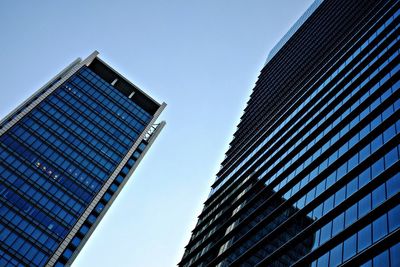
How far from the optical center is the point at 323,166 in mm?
42594

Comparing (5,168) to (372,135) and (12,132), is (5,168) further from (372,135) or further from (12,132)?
(372,135)

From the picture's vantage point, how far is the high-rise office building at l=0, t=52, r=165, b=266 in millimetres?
67812

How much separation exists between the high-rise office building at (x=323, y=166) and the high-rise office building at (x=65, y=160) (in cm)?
2212

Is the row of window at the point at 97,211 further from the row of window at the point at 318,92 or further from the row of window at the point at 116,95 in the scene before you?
the row of window at the point at 318,92

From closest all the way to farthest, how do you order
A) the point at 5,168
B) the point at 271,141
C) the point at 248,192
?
1. the point at 248,192
2. the point at 271,141
3. the point at 5,168

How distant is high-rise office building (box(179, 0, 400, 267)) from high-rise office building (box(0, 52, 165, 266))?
2212 centimetres

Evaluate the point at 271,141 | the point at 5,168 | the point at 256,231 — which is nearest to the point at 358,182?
the point at 256,231

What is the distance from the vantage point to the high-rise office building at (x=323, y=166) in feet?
102

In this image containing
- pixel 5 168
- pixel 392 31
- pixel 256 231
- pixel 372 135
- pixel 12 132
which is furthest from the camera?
pixel 12 132

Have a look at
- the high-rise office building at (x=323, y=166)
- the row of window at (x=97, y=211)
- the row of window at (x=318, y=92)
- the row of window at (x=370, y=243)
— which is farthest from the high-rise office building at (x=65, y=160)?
the row of window at (x=370, y=243)

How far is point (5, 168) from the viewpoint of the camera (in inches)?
2813

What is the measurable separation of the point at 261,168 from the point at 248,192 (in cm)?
440

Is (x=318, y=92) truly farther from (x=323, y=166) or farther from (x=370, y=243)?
(x=370, y=243)

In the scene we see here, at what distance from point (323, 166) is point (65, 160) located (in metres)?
52.2
